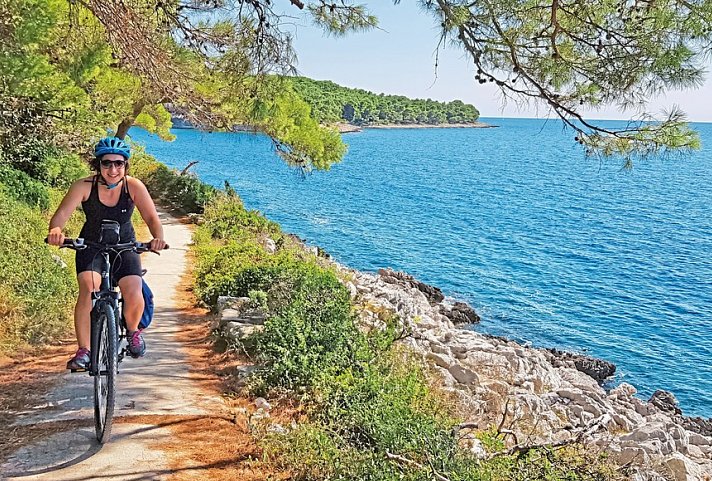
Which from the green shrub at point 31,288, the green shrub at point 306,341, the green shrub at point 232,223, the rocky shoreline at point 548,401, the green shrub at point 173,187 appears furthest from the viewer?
the green shrub at point 173,187

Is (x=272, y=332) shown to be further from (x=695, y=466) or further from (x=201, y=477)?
(x=695, y=466)

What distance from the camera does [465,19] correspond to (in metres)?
5.54

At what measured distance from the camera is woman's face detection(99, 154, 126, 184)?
413 centimetres

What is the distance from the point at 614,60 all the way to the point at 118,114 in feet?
46.3

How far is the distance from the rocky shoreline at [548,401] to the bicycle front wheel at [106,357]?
2.59 m

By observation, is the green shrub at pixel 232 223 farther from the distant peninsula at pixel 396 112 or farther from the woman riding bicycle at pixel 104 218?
the distant peninsula at pixel 396 112

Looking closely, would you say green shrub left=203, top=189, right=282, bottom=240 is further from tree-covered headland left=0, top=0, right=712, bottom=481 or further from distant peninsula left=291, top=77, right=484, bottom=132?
distant peninsula left=291, top=77, right=484, bottom=132

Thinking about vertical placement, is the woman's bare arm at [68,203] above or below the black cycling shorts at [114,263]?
above

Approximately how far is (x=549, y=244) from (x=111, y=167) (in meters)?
31.0

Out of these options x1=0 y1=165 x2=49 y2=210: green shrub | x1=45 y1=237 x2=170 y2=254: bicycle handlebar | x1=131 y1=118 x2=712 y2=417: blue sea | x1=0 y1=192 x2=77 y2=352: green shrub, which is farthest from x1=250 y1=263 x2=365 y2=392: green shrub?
x1=0 y1=165 x2=49 y2=210: green shrub

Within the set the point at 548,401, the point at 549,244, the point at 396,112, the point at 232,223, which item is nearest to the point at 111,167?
the point at 548,401

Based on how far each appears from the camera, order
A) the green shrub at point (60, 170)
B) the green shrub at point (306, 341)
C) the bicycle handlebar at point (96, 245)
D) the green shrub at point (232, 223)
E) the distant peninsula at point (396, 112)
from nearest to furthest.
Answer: the bicycle handlebar at point (96, 245), the green shrub at point (306, 341), the green shrub at point (60, 170), the green shrub at point (232, 223), the distant peninsula at point (396, 112)

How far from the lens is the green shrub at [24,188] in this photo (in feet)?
40.0

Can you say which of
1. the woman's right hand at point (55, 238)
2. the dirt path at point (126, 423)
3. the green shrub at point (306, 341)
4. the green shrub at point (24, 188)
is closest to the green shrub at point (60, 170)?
the green shrub at point (24, 188)
